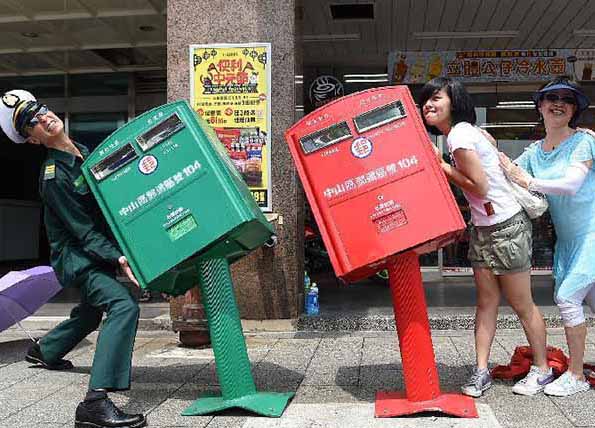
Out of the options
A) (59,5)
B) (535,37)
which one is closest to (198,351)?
(59,5)

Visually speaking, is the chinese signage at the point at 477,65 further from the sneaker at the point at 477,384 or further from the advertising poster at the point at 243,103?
the sneaker at the point at 477,384

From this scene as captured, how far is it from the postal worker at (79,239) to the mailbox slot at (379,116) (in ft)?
4.80

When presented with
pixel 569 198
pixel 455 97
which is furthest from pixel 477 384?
pixel 455 97

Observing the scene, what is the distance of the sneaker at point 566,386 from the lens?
3.81 m

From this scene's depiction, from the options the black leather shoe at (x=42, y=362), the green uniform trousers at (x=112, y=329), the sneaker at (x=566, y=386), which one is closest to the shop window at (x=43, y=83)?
the black leather shoe at (x=42, y=362)

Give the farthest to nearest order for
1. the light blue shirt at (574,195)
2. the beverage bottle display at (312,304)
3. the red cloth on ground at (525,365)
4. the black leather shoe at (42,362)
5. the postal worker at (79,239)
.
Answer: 1. the beverage bottle display at (312,304)
2. the black leather shoe at (42,362)
3. the red cloth on ground at (525,365)
4. the light blue shirt at (574,195)
5. the postal worker at (79,239)

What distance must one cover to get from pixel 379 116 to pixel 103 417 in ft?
6.77

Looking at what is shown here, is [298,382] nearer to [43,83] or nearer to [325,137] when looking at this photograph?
[325,137]

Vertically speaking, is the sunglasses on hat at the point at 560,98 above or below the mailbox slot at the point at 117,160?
above

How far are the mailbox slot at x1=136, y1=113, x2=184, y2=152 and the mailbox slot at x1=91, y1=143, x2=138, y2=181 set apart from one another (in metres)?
0.07

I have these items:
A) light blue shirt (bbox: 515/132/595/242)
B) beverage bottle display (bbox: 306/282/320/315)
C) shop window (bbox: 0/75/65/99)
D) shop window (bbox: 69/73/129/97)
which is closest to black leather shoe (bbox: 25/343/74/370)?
beverage bottle display (bbox: 306/282/320/315)

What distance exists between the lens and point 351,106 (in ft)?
11.5

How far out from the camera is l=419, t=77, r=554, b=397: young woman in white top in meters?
3.71

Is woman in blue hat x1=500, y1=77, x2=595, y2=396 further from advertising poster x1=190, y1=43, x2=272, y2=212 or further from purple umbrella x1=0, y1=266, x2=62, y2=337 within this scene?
purple umbrella x1=0, y1=266, x2=62, y2=337
